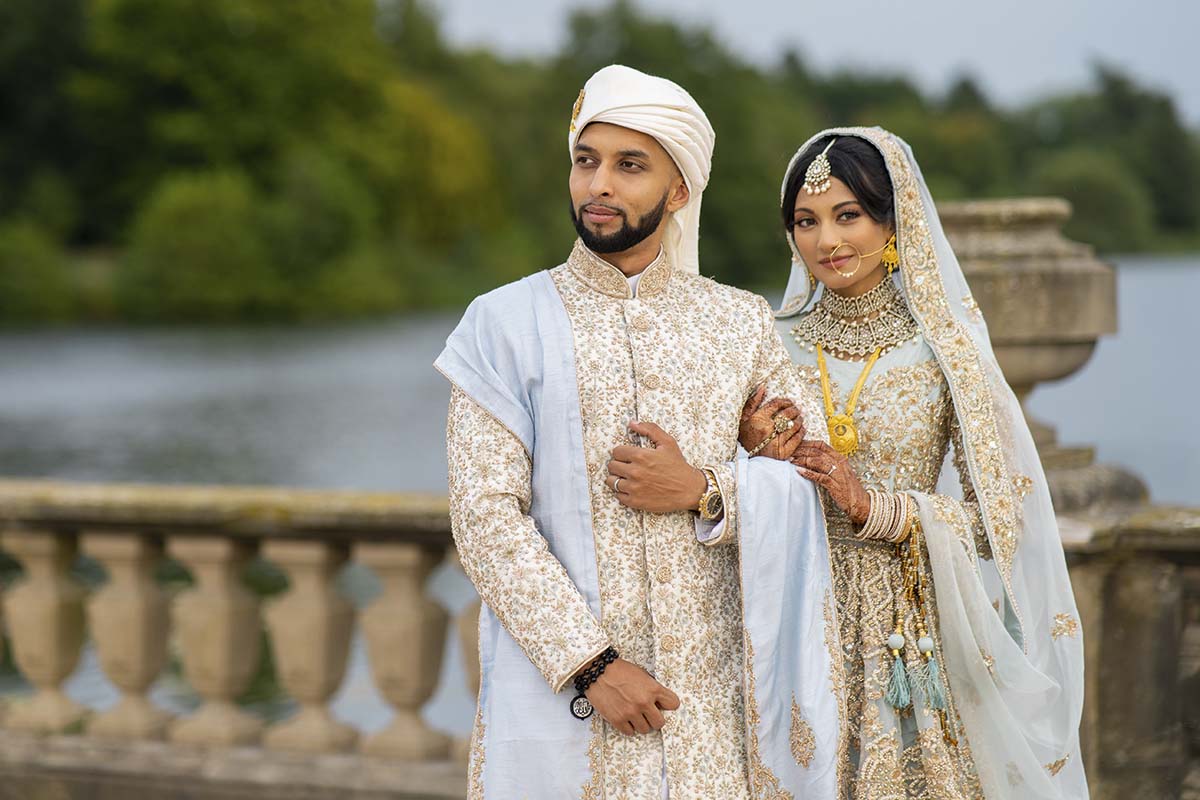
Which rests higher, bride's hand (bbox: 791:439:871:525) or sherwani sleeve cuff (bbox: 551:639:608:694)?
bride's hand (bbox: 791:439:871:525)

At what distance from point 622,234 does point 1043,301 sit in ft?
4.37

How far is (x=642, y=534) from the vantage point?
2377mm

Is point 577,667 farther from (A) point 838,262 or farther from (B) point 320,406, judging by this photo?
(B) point 320,406

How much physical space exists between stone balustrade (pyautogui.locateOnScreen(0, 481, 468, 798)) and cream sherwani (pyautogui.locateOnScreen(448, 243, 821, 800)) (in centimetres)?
110

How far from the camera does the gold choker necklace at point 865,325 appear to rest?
2.69 m

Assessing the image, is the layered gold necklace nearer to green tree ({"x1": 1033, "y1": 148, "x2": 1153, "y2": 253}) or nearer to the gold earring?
the gold earring

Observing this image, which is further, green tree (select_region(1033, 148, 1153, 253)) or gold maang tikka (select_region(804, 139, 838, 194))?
green tree (select_region(1033, 148, 1153, 253))

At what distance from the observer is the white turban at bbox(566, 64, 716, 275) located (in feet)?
7.73

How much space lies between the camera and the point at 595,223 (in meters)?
2.39

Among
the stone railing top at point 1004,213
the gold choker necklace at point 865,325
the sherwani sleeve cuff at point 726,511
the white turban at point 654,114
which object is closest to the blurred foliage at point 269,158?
the stone railing top at point 1004,213

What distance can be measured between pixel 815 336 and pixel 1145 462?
7.31 meters

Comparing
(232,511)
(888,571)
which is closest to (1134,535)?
(888,571)

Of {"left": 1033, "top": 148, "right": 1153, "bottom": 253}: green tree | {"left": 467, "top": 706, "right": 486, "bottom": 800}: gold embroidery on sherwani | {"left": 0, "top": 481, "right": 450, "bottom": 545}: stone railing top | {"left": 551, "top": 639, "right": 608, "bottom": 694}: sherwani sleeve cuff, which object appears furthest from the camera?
{"left": 1033, "top": 148, "right": 1153, "bottom": 253}: green tree

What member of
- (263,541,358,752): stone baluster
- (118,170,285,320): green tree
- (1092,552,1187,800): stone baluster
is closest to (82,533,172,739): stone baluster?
(263,541,358,752): stone baluster
